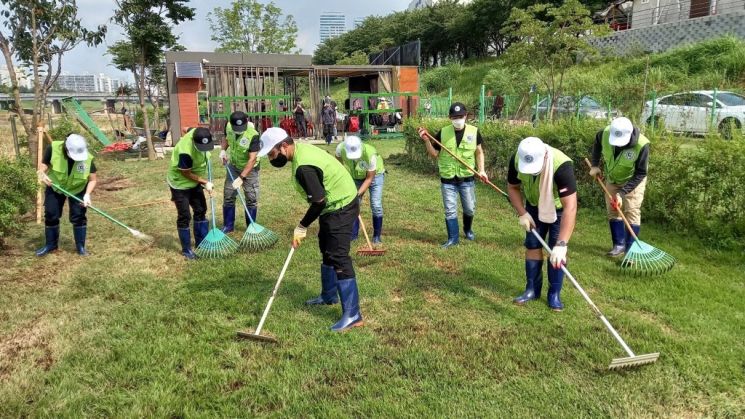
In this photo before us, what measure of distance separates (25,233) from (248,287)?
4.20 m

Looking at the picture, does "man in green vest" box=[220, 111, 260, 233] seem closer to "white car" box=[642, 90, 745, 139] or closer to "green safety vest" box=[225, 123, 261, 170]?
"green safety vest" box=[225, 123, 261, 170]

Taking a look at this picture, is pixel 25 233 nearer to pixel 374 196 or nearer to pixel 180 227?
pixel 180 227

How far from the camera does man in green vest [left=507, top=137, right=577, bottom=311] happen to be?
151 inches

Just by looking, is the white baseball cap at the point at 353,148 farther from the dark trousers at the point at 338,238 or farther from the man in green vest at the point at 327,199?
the dark trousers at the point at 338,238

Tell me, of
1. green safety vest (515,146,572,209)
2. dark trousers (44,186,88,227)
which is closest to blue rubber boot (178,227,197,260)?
dark trousers (44,186,88,227)

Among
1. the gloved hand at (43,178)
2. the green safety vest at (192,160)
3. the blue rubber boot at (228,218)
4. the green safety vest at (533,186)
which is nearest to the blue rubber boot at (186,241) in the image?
the green safety vest at (192,160)

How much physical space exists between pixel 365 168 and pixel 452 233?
1.34 m

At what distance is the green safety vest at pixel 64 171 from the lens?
19.5 feet

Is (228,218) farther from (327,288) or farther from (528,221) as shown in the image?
(528,221)

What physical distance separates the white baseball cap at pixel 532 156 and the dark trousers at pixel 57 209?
17.0 ft

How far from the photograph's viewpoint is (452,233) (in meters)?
6.28

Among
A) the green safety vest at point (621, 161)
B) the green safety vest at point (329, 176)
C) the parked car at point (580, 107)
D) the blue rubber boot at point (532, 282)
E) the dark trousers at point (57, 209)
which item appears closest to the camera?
the green safety vest at point (329, 176)

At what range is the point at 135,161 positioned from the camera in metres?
14.9

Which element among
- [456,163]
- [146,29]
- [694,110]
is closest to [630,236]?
[456,163]
